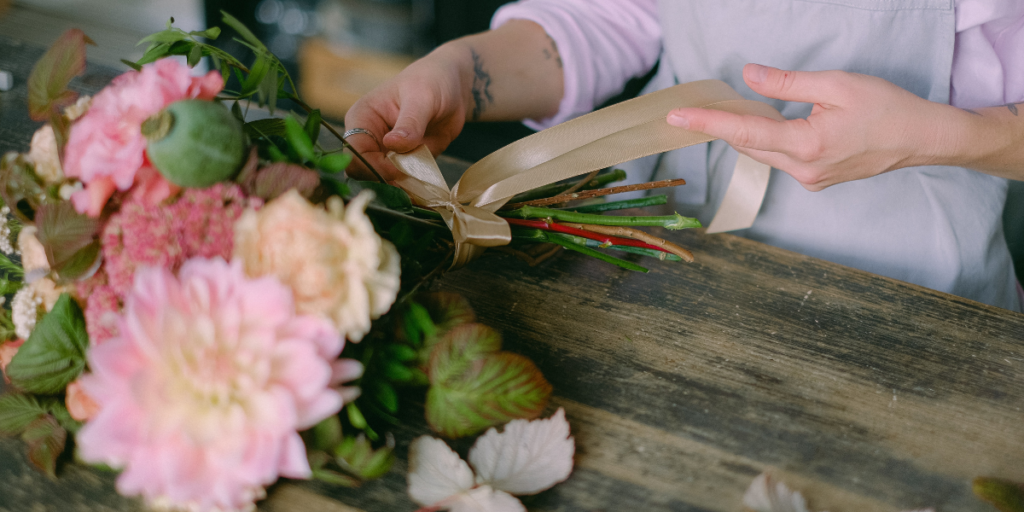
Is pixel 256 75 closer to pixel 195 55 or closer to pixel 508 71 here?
pixel 195 55

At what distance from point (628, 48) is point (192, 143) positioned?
0.72 m

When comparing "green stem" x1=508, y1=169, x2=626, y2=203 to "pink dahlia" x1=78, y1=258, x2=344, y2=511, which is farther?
"green stem" x1=508, y1=169, x2=626, y2=203

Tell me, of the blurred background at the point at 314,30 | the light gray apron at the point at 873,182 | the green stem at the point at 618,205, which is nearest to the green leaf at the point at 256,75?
the green stem at the point at 618,205

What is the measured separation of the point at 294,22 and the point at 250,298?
1.98 metres

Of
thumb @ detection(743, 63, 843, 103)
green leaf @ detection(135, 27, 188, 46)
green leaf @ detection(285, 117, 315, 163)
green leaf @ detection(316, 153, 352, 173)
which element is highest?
green leaf @ detection(135, 27, 188, 46)

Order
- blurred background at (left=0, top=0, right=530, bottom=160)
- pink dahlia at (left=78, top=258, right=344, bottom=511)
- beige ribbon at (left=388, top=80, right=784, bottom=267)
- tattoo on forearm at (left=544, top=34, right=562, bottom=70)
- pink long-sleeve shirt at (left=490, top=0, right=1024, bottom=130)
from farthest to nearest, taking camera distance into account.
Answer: blurred background at (left=0, top=0, right=530, bottom=160)
tattoo on forearm at (left=544, top=34, right=562, bottom=70)
pink long-sleeve shirt at (left=490, top=0, right=1024, bottom=130)
beige ribbon at (left=388, top=80, right=784, bottom=267)
pink dahlia at (left=78, top=258, right=344, bottom=511)

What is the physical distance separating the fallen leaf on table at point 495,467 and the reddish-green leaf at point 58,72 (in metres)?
0.34

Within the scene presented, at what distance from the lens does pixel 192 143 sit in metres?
0.31

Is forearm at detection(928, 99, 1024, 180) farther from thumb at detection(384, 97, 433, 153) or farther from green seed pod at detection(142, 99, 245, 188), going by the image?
green seed pod at detection(142, 99, 245, 188)

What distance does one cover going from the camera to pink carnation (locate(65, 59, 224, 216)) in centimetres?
32

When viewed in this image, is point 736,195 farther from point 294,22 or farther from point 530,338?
point 294,22

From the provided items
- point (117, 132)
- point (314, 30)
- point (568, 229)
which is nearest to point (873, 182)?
point (568, 229)

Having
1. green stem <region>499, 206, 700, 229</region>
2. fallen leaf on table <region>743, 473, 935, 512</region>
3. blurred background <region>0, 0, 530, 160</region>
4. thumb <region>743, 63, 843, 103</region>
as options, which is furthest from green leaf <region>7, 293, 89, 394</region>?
blurred background <region>0, 0, 530, 160</region>

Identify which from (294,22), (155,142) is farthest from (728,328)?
(294,22)
